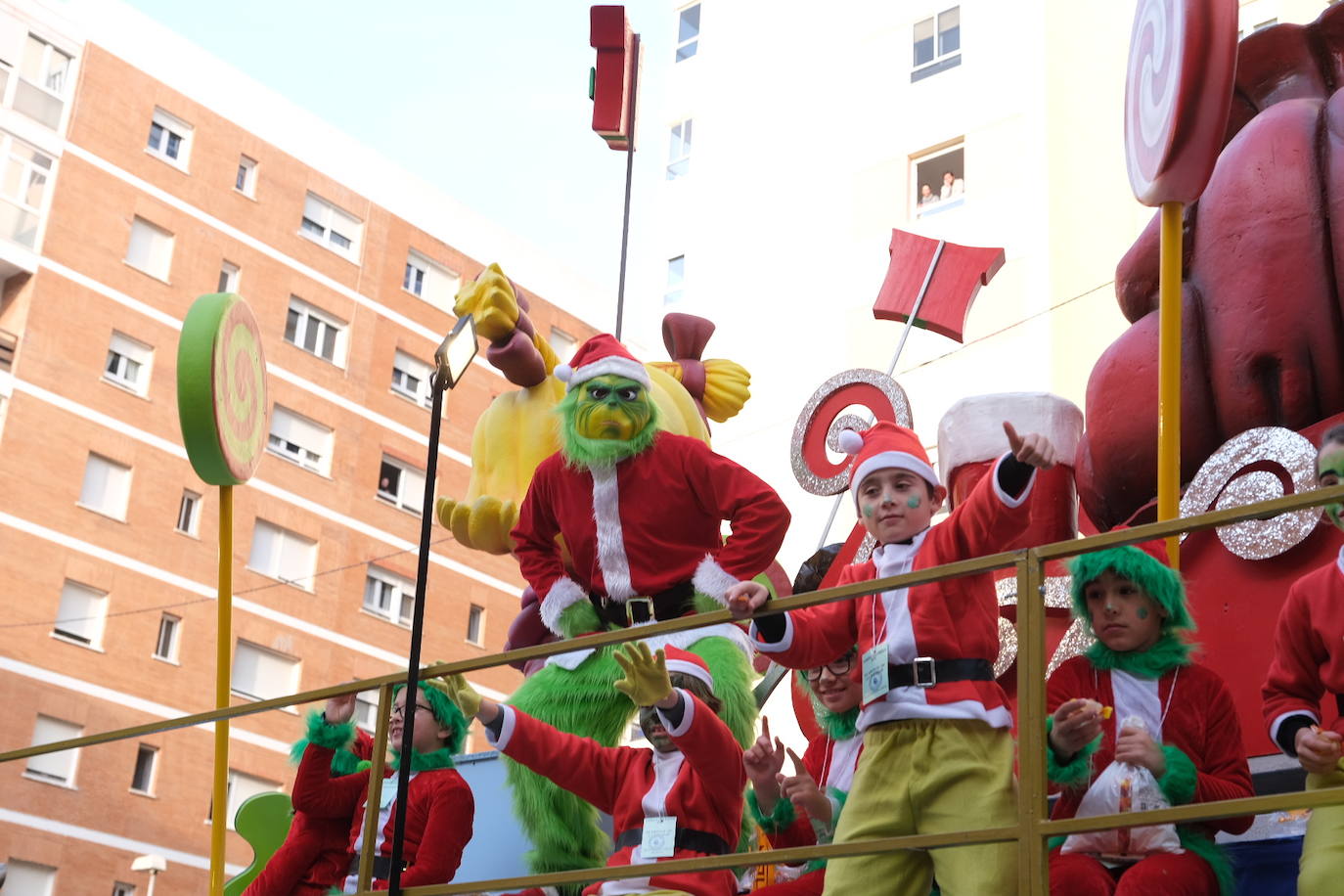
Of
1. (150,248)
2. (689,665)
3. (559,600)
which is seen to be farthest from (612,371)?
(150,248)

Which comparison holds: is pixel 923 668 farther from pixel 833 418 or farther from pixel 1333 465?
pixel 833 418

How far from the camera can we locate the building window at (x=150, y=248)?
26.7 m

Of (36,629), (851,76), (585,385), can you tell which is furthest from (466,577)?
(585,385)

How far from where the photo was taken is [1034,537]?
6434 millimetres

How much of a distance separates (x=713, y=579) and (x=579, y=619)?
534mm

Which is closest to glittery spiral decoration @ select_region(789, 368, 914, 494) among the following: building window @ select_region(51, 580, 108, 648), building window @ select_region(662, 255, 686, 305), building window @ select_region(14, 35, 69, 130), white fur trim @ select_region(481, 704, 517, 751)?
white fur trim @ select_region(481, 704, 517, 751)

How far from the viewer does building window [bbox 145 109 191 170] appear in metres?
27.4

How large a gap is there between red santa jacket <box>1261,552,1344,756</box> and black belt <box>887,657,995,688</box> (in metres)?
0.69

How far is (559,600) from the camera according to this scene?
602cm

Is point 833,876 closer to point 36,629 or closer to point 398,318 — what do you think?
point 36,629

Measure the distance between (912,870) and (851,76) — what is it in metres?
17.4

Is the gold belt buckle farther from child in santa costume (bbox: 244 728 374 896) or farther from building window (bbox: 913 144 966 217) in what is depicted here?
building window (bbox: 913 144 966 217)

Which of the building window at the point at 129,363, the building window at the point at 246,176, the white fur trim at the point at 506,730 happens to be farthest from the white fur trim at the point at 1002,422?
the building window at the point at 246,176

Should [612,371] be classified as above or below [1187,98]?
below
